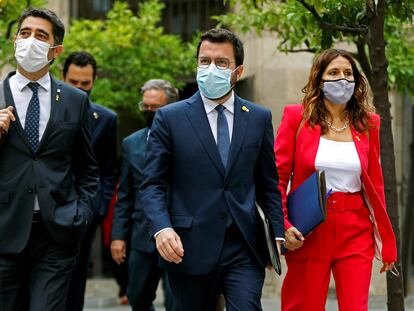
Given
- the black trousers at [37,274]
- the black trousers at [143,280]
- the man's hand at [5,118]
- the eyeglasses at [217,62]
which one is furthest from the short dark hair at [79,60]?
the black trousers at [37,274]

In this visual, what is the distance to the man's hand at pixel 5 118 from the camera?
6.55 metres

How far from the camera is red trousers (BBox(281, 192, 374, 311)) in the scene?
7.27 metres

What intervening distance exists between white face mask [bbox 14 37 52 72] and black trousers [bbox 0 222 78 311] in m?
0.99

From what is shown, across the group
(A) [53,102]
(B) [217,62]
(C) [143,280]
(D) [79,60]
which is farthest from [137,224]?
(B) [217,62]

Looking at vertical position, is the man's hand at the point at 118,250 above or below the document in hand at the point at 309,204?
below

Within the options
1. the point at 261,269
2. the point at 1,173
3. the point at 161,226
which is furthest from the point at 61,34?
the point at 261,269

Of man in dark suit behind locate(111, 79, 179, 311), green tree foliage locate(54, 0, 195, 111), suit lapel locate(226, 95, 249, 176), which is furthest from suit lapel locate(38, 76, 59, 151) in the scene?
green tree foliage locate(54, 0, 195, 111)

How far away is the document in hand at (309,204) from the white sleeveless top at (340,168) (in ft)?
A: 0.51

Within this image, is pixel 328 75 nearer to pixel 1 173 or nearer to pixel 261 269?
pixel 261 269

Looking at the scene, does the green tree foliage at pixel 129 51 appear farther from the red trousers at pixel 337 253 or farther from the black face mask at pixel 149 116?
the red trousers at pixel 337 253

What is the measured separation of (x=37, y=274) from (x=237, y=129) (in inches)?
59.8

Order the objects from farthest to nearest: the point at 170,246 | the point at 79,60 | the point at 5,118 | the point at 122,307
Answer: the point at 122,307 → the point at 79,60 → the point at 5,118 → the point at 170,246

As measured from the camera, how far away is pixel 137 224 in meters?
9.45

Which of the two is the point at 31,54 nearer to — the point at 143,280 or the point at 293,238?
the point at 293,238
